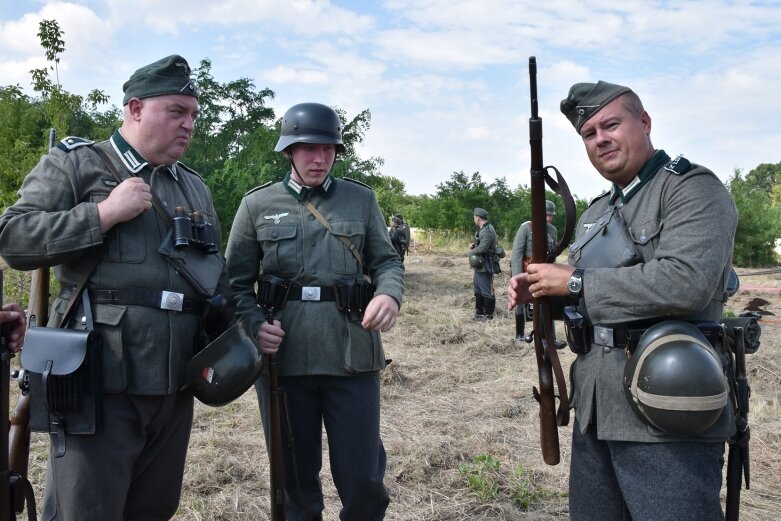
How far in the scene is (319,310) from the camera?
121 inches

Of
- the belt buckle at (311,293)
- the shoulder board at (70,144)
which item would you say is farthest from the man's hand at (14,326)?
the belt buckle at (311,293)

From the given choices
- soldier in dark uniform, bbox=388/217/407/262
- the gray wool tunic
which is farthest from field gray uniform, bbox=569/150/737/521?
soldier in dark uniform, bbox=388/217/407/262

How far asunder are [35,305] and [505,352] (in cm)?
725

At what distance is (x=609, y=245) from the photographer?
2.43 m

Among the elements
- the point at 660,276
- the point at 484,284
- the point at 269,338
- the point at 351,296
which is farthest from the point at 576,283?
the point at 484,284

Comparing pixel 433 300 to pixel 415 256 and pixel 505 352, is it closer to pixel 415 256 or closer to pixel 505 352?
pixel 505 352

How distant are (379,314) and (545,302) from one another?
77 cm

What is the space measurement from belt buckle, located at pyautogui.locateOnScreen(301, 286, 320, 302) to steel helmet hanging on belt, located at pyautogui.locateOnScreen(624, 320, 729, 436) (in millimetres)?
1519

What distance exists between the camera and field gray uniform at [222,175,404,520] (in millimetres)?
3045

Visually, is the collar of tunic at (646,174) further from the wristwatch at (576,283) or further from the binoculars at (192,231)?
the binoculars at (192,231)

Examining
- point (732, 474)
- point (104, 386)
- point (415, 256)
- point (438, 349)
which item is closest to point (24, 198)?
point (104, 386)

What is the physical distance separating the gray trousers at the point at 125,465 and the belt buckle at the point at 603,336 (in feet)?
5.61

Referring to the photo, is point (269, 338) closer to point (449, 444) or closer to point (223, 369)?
point (223, 369)

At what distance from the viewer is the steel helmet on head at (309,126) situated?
3.10 metres
